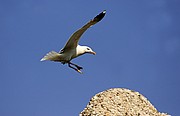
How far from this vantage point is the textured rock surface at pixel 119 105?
23.4 feet

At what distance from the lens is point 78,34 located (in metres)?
10.5

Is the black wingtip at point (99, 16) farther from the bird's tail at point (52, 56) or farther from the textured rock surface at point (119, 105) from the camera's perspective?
the textured rock surface at point (119, 105)

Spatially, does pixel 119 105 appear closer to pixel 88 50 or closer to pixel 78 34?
pixel 78 34

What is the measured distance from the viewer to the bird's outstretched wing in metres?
10.1

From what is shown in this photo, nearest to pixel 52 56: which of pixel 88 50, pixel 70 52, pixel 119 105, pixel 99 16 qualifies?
pixel 70 52

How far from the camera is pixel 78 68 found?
11352 millimetres

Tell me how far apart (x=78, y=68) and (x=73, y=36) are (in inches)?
44.5

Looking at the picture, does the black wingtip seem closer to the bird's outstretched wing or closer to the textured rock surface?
the bird's outstretched wing

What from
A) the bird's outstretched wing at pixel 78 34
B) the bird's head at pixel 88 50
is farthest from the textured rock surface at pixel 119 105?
the bird's head at pixel 88 50

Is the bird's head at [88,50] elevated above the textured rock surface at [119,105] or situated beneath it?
elevated above

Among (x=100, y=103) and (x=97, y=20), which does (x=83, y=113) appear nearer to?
(x=100, y=103)

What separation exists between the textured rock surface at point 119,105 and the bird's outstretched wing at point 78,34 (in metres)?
2.88

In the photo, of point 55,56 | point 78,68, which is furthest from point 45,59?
point 78,68

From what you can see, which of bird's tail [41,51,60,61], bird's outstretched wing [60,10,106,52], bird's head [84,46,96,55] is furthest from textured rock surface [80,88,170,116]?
bird's head [84,46,96,55]
